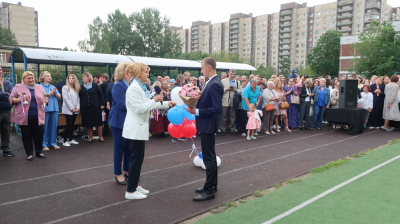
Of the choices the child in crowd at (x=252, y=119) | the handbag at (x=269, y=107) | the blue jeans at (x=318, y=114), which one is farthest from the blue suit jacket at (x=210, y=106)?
the blue jeans at (x=318, y=114)

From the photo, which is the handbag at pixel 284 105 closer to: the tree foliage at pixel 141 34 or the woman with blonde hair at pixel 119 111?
the woman with blonde hair at pixel 119 111

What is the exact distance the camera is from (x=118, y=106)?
4.79 metres

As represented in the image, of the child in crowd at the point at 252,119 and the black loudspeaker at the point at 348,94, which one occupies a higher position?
the black loudspeaker at the point at 348,94

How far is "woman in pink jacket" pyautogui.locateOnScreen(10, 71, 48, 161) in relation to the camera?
656cm

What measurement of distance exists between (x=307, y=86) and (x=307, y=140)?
290 cm

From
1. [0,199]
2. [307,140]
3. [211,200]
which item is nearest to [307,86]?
[307,140]

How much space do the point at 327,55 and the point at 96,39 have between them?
1882 inches

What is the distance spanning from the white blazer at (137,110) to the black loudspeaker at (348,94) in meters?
8.61

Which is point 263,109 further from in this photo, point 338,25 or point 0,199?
point 338,25

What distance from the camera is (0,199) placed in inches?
171

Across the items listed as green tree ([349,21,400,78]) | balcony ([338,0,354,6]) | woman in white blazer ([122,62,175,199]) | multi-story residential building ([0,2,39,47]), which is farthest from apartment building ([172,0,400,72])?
woman in white blazer ([122,62,175,199])

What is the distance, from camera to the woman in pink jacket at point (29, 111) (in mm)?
6562

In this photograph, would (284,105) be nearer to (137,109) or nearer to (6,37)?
(137,109)

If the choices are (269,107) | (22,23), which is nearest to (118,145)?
(269,107)
